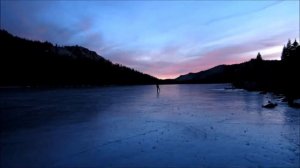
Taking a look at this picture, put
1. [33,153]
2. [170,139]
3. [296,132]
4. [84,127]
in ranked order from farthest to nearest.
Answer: [84,127]
[296,132]
[170,139]
[33,153]

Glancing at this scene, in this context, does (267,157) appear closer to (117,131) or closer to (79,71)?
(117,131)

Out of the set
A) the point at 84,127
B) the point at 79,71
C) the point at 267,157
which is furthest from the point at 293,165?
the point at 79,71

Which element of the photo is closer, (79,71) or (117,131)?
(117,131)

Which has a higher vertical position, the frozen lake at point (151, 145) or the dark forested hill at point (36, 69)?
the dark forested hill at point (36, 69)

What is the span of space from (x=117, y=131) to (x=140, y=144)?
11.3ft

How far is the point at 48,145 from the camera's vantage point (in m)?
11.9

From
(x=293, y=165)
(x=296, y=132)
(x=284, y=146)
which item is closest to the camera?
(x=293, y=165)

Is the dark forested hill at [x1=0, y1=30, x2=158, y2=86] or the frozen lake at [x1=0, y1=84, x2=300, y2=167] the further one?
the dark forested hill at [x1=0, y1=30, x2=158, y2=86]

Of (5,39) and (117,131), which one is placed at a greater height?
(5,39)

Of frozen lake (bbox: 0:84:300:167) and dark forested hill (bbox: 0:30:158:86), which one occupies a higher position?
dark forested hill (bbox: 0:30:158:86)

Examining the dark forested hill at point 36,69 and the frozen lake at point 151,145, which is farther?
the dark forested hill at point 36,69

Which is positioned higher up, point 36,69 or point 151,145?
point 36,69

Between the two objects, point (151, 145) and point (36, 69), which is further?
point (36, 69)

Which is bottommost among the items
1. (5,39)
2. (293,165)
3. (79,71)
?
(293,165)
